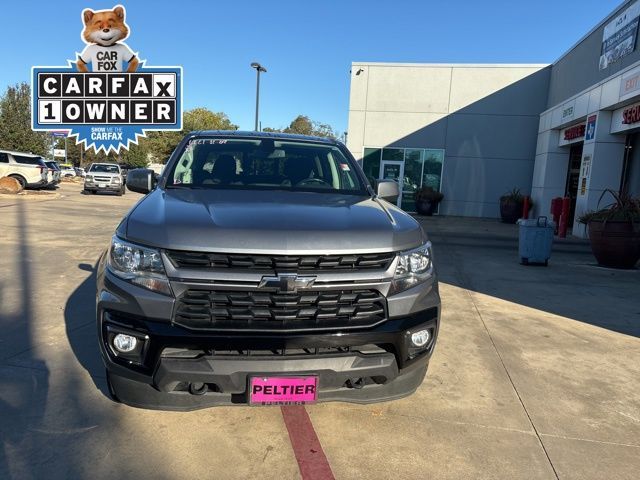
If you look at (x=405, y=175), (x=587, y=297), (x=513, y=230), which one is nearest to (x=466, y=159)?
(x=405, y=175)

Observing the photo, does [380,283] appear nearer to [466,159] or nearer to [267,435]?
[267,435]

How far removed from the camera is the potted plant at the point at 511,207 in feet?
65.6

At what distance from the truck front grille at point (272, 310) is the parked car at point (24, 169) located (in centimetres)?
2448

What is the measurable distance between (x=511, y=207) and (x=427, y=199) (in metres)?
3.44

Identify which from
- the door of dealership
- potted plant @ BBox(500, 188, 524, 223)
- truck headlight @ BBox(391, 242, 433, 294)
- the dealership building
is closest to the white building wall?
the dealership building

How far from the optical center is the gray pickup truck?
99.1 inches

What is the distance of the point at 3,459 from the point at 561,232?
15293mm

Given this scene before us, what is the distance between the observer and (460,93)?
2150 centimetres

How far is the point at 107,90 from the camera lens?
16.9 meters

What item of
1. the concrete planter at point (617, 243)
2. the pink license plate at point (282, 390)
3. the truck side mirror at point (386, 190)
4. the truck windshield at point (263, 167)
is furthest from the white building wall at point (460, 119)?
the pink license plate at point (282, 390)

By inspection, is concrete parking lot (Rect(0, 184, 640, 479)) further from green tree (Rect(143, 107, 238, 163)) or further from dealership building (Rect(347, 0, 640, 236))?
green tree (Rect(143, 107, 238, 163))

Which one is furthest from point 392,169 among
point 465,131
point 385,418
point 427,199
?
point 385,418

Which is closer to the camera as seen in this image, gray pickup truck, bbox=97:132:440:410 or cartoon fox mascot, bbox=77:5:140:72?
gray pickup truck, bbox=97:132:440:410

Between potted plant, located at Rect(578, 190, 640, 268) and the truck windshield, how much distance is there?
725 centimetres
